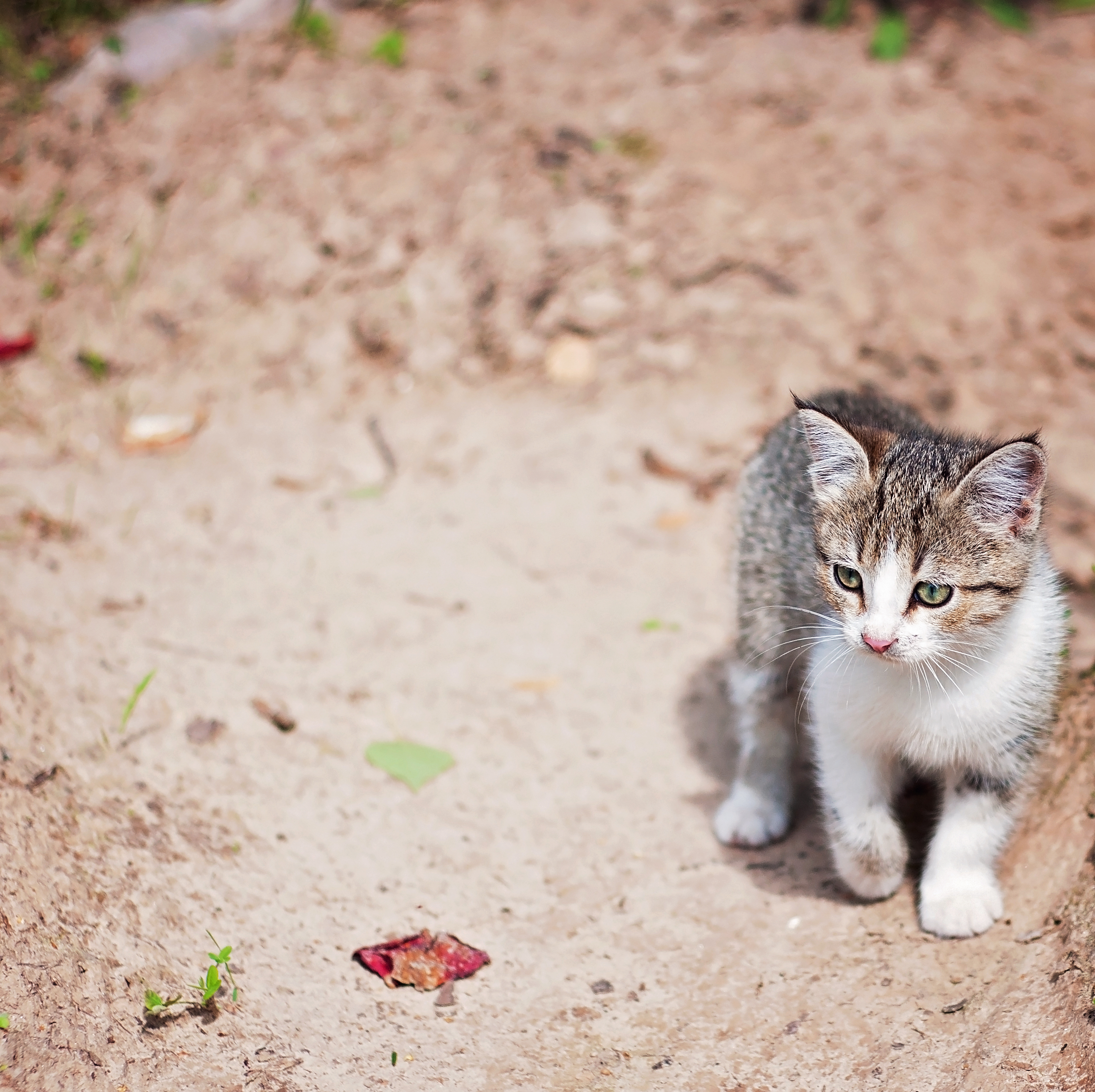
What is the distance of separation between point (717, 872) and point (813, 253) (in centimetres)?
361

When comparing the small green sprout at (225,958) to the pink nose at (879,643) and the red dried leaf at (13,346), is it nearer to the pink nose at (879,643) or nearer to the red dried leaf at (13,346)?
the pink nose at (879,643)

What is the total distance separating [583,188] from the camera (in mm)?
5910

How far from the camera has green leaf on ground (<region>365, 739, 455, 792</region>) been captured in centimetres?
355

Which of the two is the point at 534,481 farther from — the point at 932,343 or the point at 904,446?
the point at 904,446

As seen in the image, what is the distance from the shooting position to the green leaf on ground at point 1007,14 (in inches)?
240

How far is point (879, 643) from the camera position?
2580mm

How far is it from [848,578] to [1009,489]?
1.51 feet

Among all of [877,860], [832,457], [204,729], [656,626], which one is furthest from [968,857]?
[204,729]

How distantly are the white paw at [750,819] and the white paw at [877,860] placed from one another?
392 mm

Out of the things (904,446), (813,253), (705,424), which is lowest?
(705,424)

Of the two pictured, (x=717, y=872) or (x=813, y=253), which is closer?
(x=717, y=872)

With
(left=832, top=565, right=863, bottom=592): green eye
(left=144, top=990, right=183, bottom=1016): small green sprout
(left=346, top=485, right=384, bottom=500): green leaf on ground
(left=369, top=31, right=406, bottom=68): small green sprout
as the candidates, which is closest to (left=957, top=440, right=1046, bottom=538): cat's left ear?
(left=832, top=565, right=863, bottom=592): green eye

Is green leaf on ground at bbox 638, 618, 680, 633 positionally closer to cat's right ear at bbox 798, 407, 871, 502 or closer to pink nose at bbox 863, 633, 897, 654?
cat's right ear at bbox 798, 407, 871, 502

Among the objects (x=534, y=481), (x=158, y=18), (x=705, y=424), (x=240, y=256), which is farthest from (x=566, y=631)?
(x=158, y=18)
